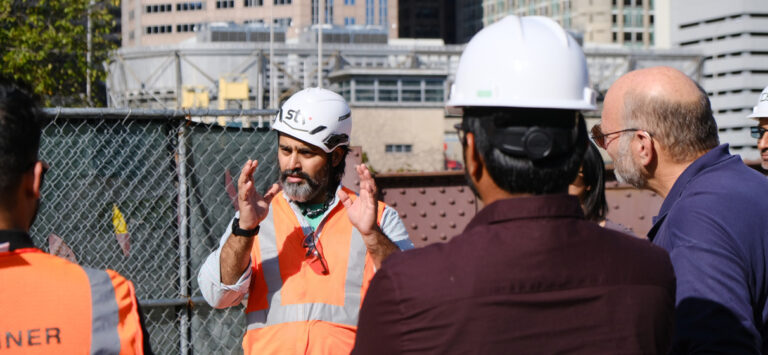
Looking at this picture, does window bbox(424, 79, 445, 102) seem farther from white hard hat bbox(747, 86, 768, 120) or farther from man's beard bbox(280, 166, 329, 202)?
man's beard bbox(280, 166, 329, 202)

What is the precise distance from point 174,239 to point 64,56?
15.5m

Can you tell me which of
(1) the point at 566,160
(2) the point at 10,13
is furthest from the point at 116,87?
(1) the point at 566,160

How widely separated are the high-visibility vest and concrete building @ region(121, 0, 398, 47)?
5009 inches

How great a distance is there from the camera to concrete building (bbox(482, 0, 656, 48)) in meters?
117

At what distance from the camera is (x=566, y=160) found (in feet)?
7.34

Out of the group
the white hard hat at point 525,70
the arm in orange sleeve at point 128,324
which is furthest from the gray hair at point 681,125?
the arm in orange sleeve at point 128,324

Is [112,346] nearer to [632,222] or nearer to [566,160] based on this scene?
[566,160]

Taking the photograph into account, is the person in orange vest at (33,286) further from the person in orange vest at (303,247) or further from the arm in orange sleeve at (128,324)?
the person in orange vest at (303,247)

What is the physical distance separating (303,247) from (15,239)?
1.85 m

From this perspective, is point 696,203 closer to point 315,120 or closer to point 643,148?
point 643,148

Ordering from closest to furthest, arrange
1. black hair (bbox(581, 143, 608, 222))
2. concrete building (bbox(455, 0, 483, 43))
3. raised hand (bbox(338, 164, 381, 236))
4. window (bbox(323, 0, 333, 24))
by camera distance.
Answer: raised hand (bbox(338, 164, 381, 236)) → black hair (bbox(581, 143, 608, 222)) → window (bbox(323, 0, 333, 24)) → concrete building (bbox(455, 0, 483, 43))

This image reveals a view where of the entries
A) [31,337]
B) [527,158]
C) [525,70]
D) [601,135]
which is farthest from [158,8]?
[527,158]

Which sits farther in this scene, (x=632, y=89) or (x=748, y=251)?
(x=632, y=89)

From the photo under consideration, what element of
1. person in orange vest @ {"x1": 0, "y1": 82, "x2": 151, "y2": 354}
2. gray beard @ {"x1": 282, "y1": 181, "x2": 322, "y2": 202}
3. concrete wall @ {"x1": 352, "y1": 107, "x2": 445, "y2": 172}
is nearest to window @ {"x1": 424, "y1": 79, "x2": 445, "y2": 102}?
concrete wall @ {"x1": 352, "y1": 107, "x2": 445, "y2": 172}
